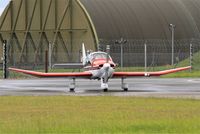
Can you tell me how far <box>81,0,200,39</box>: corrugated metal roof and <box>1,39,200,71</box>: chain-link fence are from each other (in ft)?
3.35

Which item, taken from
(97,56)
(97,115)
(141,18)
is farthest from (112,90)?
(141,18)

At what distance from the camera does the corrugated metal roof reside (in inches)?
2606

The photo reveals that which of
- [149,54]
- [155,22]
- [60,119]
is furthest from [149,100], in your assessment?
[155,22]

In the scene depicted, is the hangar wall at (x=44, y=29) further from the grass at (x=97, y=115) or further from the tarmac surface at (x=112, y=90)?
the grass at (x=97, y=115)

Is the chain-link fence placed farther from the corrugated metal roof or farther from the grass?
the grass

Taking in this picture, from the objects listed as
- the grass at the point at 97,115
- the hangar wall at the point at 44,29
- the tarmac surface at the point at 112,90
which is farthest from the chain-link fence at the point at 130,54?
the grass at the point at 97,115

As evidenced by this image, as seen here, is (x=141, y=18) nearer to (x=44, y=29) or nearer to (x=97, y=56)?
(x=44, y=29)

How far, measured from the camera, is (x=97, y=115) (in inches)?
685

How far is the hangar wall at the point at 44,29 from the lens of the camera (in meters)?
66.9

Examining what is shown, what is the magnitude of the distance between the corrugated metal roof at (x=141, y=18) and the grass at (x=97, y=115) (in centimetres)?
4313

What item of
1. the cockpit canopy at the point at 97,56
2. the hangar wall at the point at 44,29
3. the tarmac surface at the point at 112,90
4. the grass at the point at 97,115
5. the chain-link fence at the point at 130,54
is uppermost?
the hangar wall at the point at 44,29

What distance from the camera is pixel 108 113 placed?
1791 cm

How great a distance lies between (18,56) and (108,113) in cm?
5516

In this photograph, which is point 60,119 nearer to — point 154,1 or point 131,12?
point 131,12
